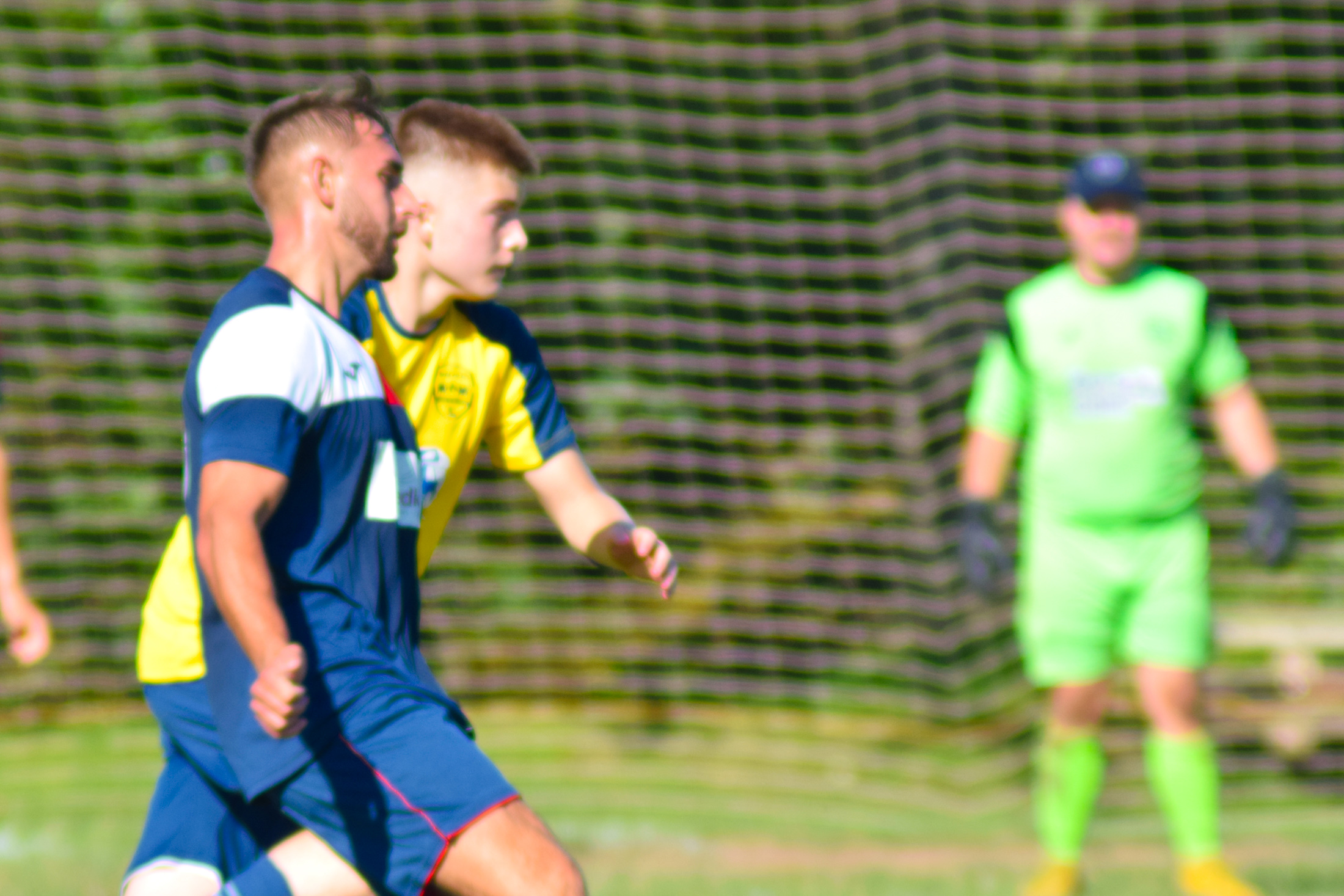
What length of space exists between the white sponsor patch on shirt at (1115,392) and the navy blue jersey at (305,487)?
2.55 meters

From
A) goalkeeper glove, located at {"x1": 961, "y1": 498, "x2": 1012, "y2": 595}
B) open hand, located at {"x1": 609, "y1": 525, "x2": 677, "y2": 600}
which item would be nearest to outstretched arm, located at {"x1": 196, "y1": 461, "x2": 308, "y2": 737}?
open hand, located at {"x1": 609, "y1": 525, "x2": 677, "y2": 600}

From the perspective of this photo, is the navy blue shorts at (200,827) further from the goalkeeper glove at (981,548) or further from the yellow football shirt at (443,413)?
the goalkeeper glove at (981,548)

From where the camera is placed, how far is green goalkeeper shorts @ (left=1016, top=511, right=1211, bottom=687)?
13.7 feet

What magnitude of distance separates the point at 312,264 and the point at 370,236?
0.33 feet

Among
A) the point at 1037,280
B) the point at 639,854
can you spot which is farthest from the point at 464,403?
the point at 639,854

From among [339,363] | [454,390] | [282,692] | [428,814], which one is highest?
[339,363]

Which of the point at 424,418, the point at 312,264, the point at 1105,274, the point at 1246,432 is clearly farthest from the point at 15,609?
the point at 1246,432

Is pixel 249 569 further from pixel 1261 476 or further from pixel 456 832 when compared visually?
pixel 1261 476

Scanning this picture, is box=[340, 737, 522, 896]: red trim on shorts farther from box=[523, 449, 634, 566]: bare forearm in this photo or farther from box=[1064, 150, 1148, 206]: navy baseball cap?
box=[1064, 150, 1148, 206]: navy baseball cap

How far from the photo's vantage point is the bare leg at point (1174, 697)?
4.18 meters

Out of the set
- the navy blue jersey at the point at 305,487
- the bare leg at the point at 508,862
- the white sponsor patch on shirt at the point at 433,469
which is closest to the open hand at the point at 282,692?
the navy blue jersey at the point at 305,487

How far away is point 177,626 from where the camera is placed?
2.53 meters

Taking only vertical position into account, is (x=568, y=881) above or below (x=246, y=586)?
below

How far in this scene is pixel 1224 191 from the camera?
6.46 meters
